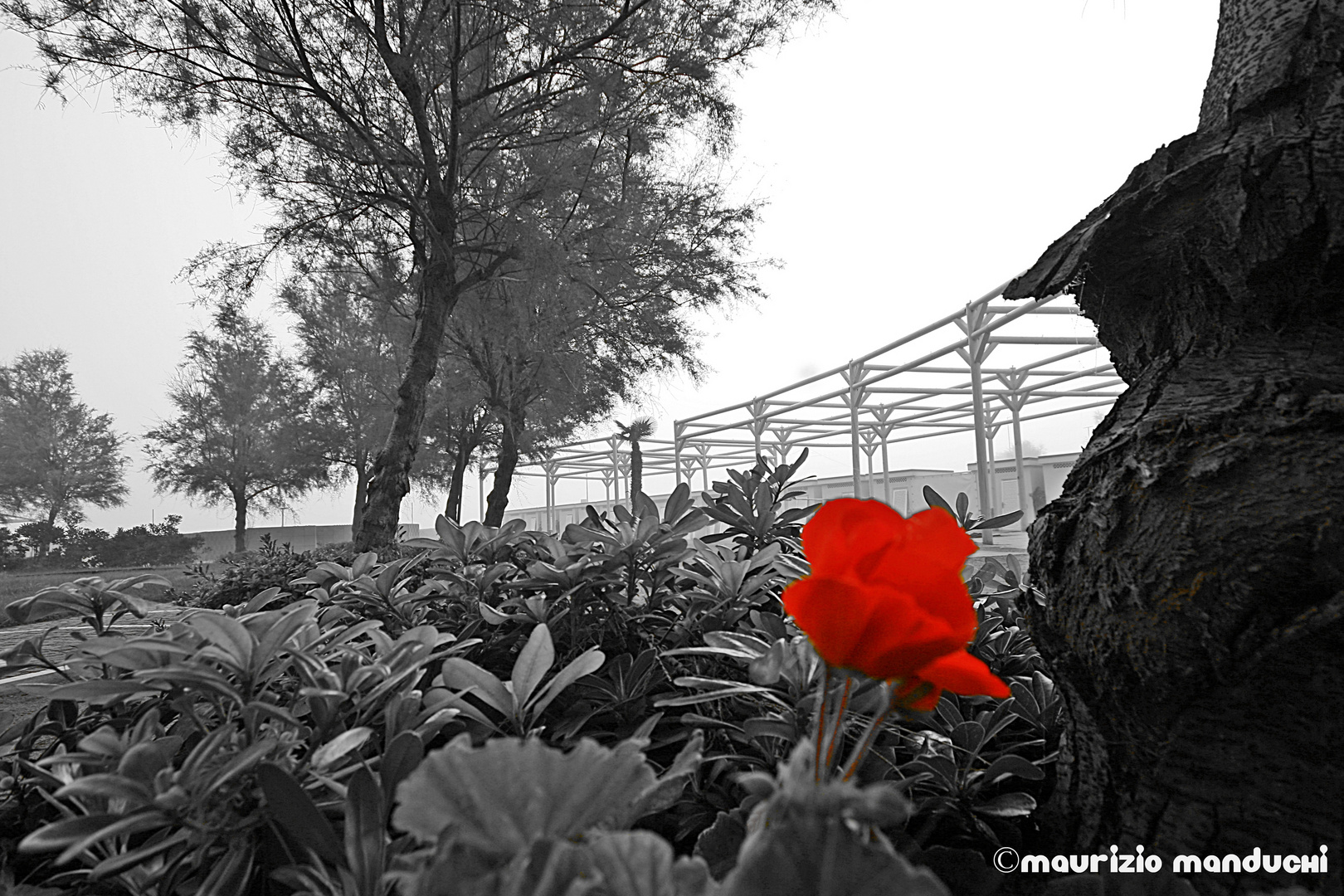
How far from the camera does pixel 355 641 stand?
3.47ft

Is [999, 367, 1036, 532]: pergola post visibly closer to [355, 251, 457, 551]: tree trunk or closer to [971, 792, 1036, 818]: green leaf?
[355, 251, 457, 551]: tree trunk

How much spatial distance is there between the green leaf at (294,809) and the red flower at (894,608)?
0.41 m

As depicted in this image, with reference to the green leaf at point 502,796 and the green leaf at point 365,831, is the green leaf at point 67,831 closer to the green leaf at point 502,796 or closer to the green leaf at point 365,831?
the green leaf at point 365,831

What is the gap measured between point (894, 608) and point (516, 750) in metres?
0.20

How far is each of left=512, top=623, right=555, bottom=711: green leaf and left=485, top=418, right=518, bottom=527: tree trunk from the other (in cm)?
858

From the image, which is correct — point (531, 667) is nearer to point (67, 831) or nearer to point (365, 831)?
point (365, 831)

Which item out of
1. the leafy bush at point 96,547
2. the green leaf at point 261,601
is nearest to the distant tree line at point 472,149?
the green leaf at point 261,601

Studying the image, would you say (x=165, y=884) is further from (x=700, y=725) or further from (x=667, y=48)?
(x=667, y=48)

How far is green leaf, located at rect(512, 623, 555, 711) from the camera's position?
2.23ft

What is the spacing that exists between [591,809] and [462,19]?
6.57 meters

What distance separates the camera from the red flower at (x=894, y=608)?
31 cm

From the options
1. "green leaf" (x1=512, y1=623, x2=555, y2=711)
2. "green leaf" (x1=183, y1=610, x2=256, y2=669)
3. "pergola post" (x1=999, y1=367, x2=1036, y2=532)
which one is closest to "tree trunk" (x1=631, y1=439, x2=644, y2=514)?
"green leaf" (x1=512, y1=623, x2=555, y2=711)

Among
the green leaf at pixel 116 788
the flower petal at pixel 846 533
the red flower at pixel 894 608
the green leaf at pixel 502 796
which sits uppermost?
the flower petal at pixel 846 533

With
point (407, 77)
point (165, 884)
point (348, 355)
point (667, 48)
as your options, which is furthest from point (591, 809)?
point (348, 355)
